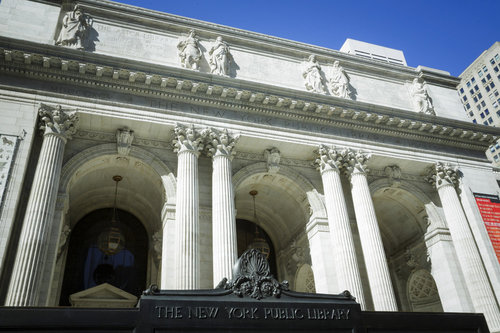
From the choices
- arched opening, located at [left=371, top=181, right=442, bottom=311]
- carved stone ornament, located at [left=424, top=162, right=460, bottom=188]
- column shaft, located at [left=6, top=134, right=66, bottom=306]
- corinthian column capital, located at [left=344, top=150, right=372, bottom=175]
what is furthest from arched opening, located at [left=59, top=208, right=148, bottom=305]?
carved stone ornament, located at [left=424, top=162, right=460, bottom=188]

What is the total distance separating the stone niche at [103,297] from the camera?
20.3 metres

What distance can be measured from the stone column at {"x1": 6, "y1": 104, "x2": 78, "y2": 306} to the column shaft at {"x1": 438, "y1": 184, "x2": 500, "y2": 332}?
19.6 meters

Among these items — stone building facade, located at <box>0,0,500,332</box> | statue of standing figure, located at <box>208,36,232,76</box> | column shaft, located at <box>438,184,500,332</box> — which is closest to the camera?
stone building facade, located at <box>0,0,500,332</box>

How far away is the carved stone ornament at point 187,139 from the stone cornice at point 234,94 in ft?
5.29

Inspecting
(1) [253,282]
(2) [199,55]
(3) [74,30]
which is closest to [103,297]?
(3) [74,30]

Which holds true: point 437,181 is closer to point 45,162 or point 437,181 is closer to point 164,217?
point 164,217

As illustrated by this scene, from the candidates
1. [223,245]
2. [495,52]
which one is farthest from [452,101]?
[495,52]

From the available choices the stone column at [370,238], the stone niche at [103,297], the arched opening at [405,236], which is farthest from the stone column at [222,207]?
the arched opening at [405,236]

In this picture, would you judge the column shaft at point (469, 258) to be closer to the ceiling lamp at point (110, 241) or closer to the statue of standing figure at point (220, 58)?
the statue of standing figure at point (220, 58)

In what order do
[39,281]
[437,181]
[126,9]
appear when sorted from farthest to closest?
[437,181] → [126,9] → [39,281]

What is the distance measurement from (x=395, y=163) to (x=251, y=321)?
21.0 meters

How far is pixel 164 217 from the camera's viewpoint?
61.6 ft

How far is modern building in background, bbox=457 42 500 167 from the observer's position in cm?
7754

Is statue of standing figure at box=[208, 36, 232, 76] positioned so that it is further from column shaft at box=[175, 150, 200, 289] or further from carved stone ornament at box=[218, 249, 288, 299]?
carved stone ornament at box=[218, 249, 288, 299]
